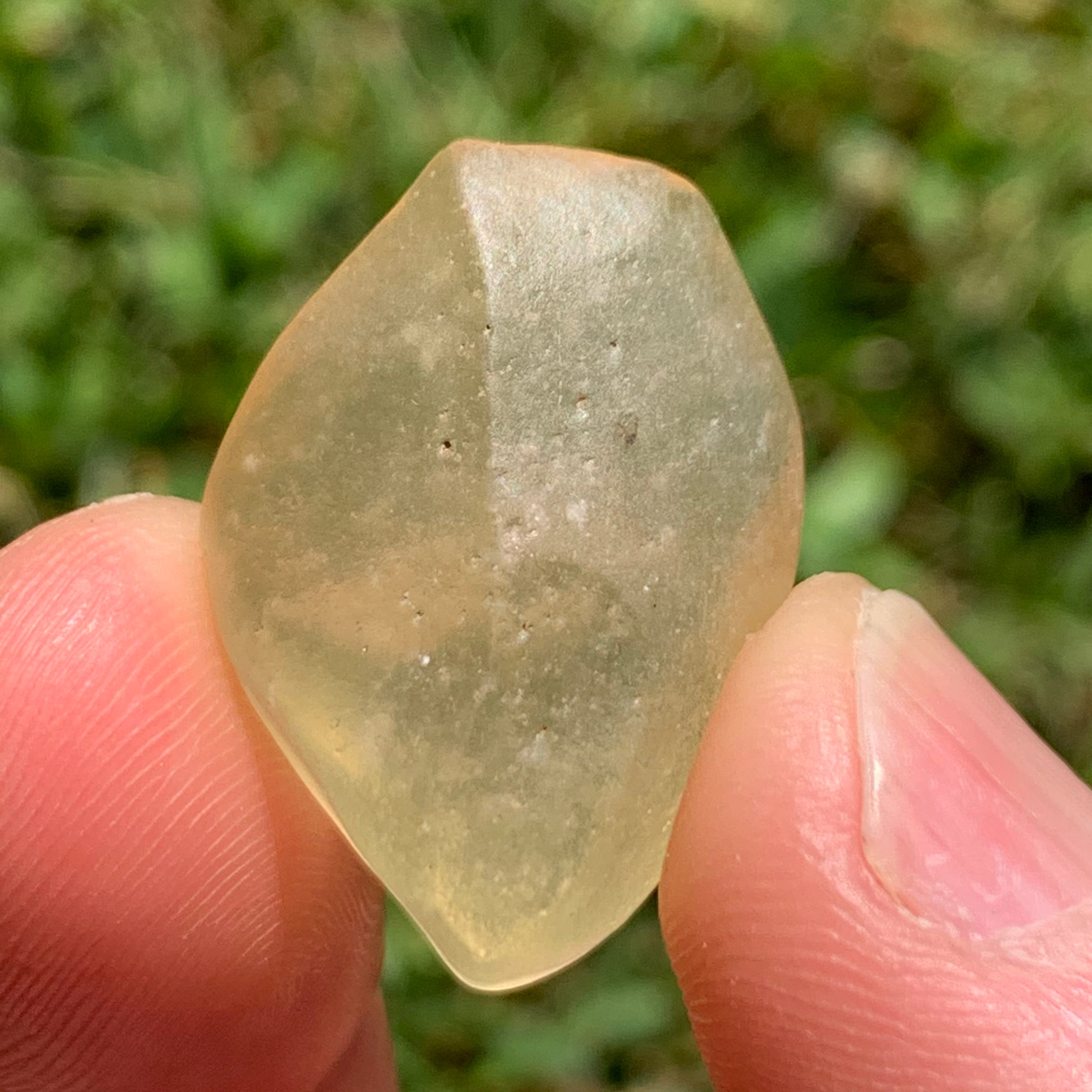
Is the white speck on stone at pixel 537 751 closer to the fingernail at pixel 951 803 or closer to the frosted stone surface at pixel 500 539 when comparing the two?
the frosted stone surface at pixel 500 539

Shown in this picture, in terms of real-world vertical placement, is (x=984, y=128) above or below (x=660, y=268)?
below

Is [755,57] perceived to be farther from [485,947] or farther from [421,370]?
[485,947]

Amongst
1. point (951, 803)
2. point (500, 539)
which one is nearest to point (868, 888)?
point (951, 803)

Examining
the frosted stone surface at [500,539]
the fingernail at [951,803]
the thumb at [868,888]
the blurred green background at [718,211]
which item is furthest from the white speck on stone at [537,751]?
the blurred green background at [718,211]

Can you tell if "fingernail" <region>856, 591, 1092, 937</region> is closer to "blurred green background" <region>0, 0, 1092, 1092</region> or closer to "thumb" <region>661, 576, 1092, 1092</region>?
"thumb" <region>661, 576, 1092, 1092</region>

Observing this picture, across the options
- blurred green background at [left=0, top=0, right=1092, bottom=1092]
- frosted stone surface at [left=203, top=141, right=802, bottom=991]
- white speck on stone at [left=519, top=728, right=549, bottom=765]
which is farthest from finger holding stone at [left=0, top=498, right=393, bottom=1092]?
blurred green background at [left=0, top=0, right=1092, bottom=1092]

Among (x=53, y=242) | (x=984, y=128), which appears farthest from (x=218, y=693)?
(x=984, y=128)
